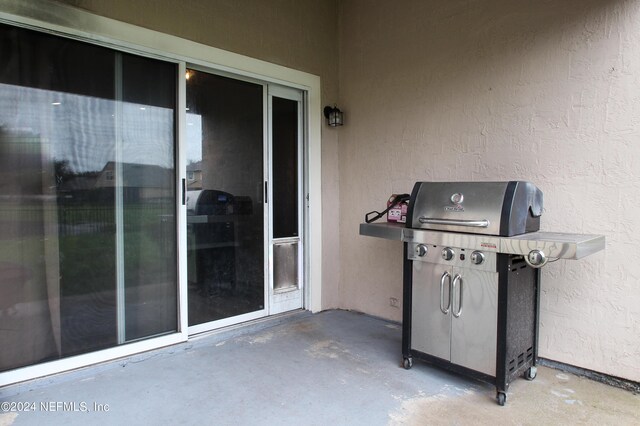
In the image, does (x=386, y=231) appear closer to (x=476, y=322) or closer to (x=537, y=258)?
(x=476, y=322)

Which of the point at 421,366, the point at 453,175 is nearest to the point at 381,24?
the point at 453,175

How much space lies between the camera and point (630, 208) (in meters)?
2.54

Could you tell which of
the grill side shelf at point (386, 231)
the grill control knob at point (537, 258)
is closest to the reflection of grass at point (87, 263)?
the grill side shelf at point (386, 231)

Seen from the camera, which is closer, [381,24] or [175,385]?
[175,385]

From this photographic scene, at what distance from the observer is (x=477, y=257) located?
8.02ft

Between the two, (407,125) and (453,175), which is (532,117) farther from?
(407,125)

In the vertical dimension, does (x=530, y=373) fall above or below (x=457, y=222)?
below

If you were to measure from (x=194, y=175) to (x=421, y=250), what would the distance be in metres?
1.98

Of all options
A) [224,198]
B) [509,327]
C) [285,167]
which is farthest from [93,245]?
[509,327]

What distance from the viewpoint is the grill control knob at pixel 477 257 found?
2.43 meters

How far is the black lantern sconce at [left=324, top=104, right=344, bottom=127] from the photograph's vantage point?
423 cm

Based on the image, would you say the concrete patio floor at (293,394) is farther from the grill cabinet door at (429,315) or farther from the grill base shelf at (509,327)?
the grill cabinet door at (429,315)

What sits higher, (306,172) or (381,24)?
(381,24)

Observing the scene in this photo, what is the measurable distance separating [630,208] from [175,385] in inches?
127
